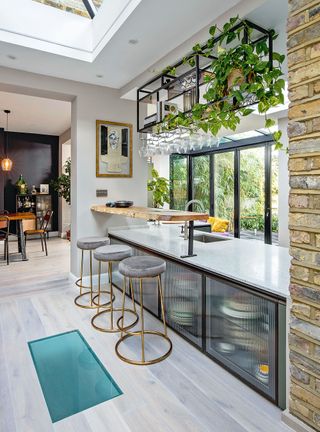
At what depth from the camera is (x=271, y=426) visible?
1.65m

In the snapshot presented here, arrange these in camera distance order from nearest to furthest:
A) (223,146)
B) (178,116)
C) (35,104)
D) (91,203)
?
(178,116) < (91,203) < (35,104) < (223,146)

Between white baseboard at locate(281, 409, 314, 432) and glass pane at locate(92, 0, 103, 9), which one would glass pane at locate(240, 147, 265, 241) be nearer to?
glass pane at locate(92, 0, 103, 9)

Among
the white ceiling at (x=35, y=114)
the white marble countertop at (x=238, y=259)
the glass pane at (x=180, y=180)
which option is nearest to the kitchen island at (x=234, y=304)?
the white marble countertop at (x=238, y=259)

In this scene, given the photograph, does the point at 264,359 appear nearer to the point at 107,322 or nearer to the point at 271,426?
the point at 271,426

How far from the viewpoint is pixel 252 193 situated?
21.7ft

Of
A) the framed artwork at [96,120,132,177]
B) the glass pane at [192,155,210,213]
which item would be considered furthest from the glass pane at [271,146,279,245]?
the framed artwork at [96,120,132,177]

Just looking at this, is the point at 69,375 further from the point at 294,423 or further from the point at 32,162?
the point at 32,162

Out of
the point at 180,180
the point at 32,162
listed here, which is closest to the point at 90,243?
the point at 180,180

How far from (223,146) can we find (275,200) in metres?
1.99

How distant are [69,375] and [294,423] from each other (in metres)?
1.52

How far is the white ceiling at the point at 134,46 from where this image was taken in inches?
93.1

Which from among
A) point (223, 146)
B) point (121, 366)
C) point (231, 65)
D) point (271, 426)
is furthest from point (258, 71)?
point (223, 146)

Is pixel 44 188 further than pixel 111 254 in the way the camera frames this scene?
Yes

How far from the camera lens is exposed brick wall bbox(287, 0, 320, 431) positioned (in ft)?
4.78
